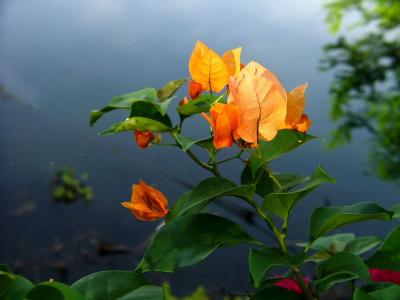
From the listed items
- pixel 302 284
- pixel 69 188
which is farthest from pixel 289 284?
pixel 69 188

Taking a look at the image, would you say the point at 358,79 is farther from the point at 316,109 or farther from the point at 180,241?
the point at 180,241

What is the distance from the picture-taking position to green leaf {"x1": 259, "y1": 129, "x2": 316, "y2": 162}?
1.23 feet

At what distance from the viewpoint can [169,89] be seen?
423 millimetres

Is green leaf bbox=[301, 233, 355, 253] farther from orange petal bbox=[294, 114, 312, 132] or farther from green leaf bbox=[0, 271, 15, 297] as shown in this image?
green leaf bbox=[0, 271, 15, 297]

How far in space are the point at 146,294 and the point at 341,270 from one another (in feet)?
0.46

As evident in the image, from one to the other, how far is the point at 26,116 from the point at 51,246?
0.57m

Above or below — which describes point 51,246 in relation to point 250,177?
below

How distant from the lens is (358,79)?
2.73 m

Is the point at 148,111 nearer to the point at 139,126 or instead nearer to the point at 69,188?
the point at 139,126

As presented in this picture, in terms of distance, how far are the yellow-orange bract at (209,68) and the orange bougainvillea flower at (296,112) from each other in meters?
0.05

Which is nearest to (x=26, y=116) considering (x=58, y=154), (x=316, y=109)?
(x=58, y=154)

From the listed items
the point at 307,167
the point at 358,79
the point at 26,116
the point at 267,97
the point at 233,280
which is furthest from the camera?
the point at 358,79

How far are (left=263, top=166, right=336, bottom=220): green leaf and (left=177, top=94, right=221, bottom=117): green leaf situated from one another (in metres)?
0.07

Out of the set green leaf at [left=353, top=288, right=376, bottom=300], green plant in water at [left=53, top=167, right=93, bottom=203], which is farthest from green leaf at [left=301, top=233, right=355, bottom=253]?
green plant in water at [left=53, top=167, right=93, bottom=203]
